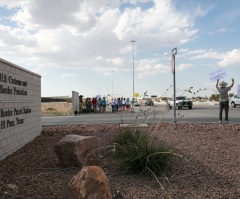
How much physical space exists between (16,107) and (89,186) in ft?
17.5

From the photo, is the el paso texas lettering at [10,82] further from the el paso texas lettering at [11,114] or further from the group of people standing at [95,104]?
the group of people standing at [95,104]

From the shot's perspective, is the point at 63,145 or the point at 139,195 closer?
the point at 139,195

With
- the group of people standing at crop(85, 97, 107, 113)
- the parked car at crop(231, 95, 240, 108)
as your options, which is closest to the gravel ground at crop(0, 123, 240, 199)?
the group of people standing at crop(85, 97, 107, 113)

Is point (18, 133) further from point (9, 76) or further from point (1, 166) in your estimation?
point (1, 166)

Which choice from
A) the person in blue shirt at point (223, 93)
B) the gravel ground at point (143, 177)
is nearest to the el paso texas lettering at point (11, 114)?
the gravel ground at point (143, 177)

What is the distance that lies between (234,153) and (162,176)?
104 inches

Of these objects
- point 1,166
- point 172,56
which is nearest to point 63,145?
point 1,166

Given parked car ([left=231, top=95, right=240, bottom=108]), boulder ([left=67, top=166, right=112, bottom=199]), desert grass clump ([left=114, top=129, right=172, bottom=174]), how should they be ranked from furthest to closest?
parked car ([left=231, top=95, right=240, bottom=108]), desert grass clump ([left=114, top=129, right=172, bottom=174]), boulder ([left=67, top=166, right=112, bottom=199])

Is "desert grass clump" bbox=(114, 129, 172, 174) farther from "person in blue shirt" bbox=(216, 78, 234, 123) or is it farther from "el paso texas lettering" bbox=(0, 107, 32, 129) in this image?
"person in blue shirt" bbox=(216, 78, 234, 123)

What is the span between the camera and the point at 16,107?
29.2ft

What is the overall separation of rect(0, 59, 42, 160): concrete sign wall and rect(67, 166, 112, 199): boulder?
384cm

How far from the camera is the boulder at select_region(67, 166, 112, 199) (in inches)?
159

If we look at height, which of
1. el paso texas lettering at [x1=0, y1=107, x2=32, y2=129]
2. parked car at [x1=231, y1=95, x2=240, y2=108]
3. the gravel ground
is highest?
parked car at [x1=231, y1=95, x2=240, y2=108]

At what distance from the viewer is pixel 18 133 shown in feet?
29.5
